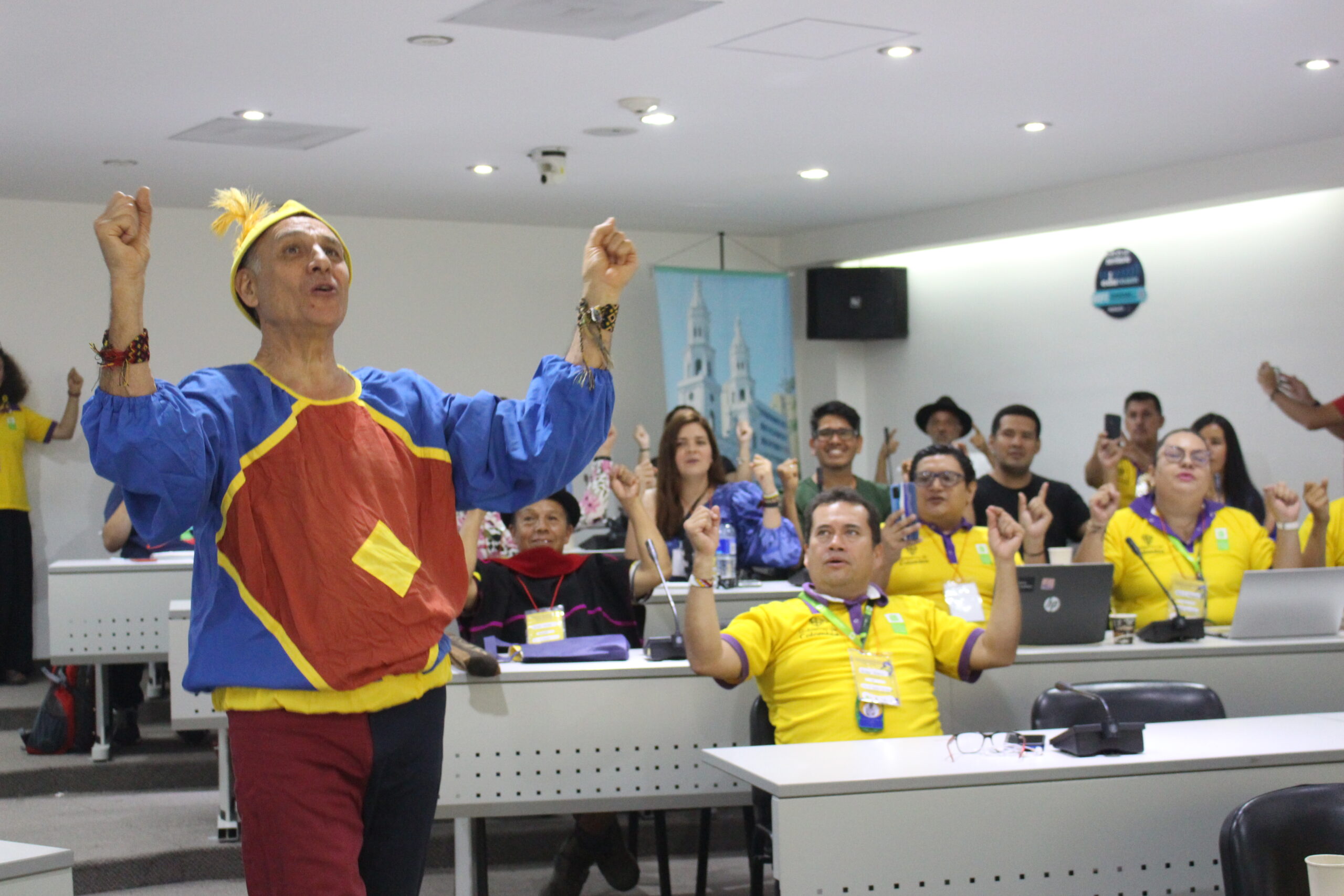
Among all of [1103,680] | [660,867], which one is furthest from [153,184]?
[1103,680]

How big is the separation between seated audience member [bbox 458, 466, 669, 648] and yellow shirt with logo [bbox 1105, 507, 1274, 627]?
1.58 meters

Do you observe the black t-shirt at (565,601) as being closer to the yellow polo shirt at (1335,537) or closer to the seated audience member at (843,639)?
the seated audience member at (843,639)

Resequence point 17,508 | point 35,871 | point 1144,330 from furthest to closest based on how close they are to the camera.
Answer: point 1144,330, point 17,508, point 35,871

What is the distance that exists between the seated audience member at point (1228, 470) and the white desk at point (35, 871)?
5129 mm

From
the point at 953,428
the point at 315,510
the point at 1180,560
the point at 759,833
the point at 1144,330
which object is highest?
the point at 1144,330

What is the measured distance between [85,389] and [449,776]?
5.84 m

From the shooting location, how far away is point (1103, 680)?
3693mm

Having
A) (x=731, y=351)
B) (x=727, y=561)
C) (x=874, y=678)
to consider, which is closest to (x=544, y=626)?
(x=874, y=678)

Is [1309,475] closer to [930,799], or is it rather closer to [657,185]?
[657,185]

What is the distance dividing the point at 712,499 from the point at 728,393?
412 cm

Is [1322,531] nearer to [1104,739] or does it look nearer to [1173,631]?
[1173,631]

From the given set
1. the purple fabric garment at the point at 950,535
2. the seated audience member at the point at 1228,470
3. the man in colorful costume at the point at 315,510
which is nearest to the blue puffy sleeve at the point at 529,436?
the man in colorful costume at the point at 315,510

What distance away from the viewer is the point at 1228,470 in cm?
611

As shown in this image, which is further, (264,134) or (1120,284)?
(1120,284)
